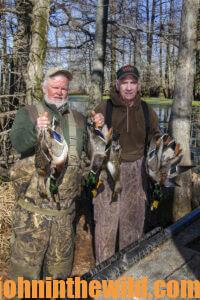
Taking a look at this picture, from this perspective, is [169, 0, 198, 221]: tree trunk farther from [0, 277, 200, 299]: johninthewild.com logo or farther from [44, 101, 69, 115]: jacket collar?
[0, 277, 200, 299]: johninthewild.com logo

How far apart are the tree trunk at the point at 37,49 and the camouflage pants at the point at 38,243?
119 inches

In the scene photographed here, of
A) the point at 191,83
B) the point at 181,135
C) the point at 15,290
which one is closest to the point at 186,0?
the point at 191,83

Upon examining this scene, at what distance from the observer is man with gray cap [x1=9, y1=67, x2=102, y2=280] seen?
345 cm

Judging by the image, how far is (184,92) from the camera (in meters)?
6.20

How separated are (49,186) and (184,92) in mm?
3569

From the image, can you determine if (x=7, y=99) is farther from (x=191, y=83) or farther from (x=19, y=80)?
(x=191, y=83)

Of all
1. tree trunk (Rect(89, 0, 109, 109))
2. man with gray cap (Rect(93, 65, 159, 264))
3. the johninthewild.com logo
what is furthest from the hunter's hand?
tree trunk (Rect(89, 0, 109, 109))

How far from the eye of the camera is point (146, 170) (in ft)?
13.8

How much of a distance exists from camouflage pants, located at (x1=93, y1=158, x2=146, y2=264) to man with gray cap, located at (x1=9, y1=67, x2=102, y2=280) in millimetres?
513

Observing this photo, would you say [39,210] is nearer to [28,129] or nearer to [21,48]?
[28,129]

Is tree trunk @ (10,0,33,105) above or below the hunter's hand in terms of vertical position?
above

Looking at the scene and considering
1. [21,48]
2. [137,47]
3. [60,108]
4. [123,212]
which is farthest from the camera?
[137,47]

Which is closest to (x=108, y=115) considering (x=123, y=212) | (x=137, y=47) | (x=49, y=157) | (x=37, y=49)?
(x=49, y=157)

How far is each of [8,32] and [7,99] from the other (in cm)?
117
